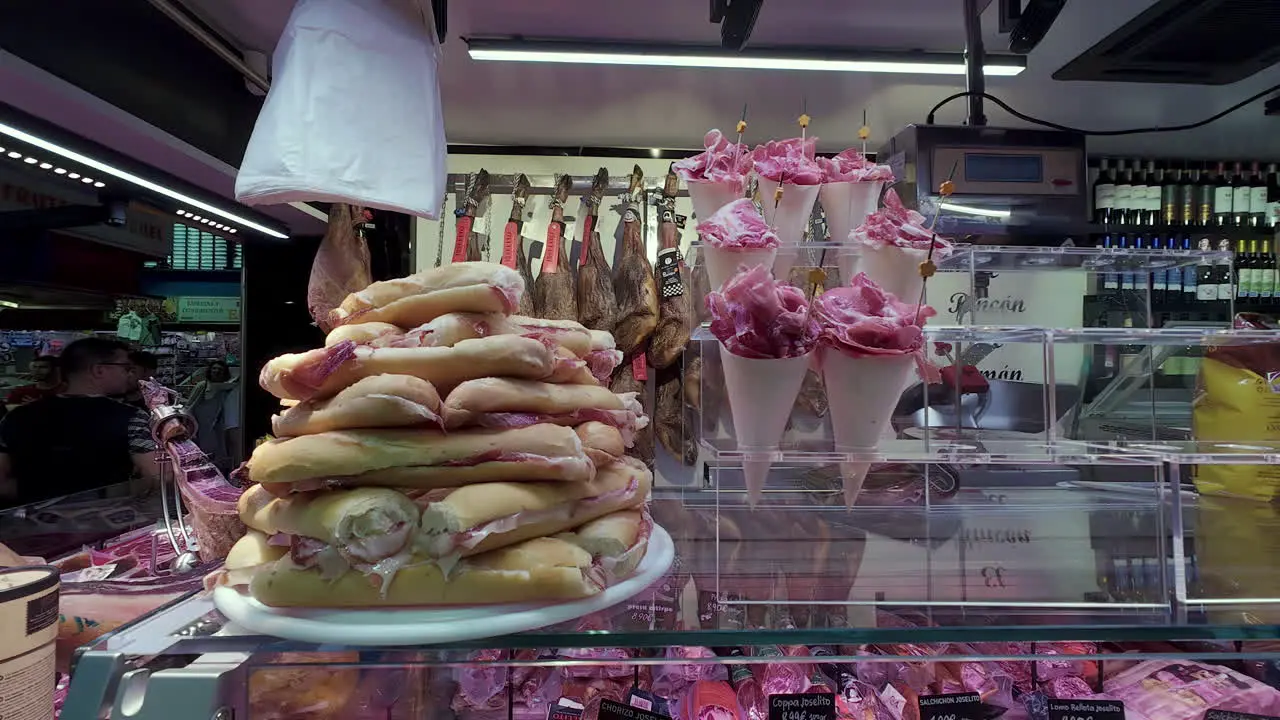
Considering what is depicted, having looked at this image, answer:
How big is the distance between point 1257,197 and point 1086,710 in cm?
522

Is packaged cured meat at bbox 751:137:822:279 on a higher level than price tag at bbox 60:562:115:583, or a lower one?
higher

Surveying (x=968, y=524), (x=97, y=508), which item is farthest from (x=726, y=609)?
(x=97, y=508)

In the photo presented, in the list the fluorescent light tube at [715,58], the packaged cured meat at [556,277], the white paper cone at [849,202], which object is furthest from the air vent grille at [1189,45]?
the packaged cured meat at [556,277]

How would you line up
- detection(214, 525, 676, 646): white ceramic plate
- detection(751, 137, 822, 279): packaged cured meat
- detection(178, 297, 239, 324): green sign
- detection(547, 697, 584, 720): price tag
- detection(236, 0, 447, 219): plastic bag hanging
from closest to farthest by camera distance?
1. detection(214, 525, 676, 646): white ceramic plate
2. detection(547, 697, 584, 720): price tag
3. detection(751, 137, 822, 279): packaged cured meat
4. detection(236, 0, 447, 219): plastic bag hanging
5. detection(178, 297, 239, 324): green sign

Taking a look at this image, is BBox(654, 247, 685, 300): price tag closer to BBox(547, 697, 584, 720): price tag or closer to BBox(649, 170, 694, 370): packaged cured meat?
BBox(649, 170, 694, 370): packaged cured meat

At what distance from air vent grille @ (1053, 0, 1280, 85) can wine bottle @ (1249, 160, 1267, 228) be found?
8.92 feet

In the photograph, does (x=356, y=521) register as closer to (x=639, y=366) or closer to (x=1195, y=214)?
(x=639, y=366)

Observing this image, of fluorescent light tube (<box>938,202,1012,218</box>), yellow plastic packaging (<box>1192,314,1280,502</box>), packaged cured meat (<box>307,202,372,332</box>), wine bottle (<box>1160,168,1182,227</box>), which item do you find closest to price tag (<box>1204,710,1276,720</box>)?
yellow plastic packaging (<box>1192,314,1280,502</box>)

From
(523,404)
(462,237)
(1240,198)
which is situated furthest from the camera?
(1240,198)

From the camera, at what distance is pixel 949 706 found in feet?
3.26

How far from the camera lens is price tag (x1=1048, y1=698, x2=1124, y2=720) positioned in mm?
1004

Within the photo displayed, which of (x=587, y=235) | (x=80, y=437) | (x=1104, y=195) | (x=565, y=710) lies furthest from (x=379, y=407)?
(x=1104, y=195)

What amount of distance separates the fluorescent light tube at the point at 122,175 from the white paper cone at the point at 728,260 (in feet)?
7.66

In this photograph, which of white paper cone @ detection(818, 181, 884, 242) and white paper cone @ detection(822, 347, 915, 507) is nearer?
white paper cone @ detection(822, 347, 915, 507)
